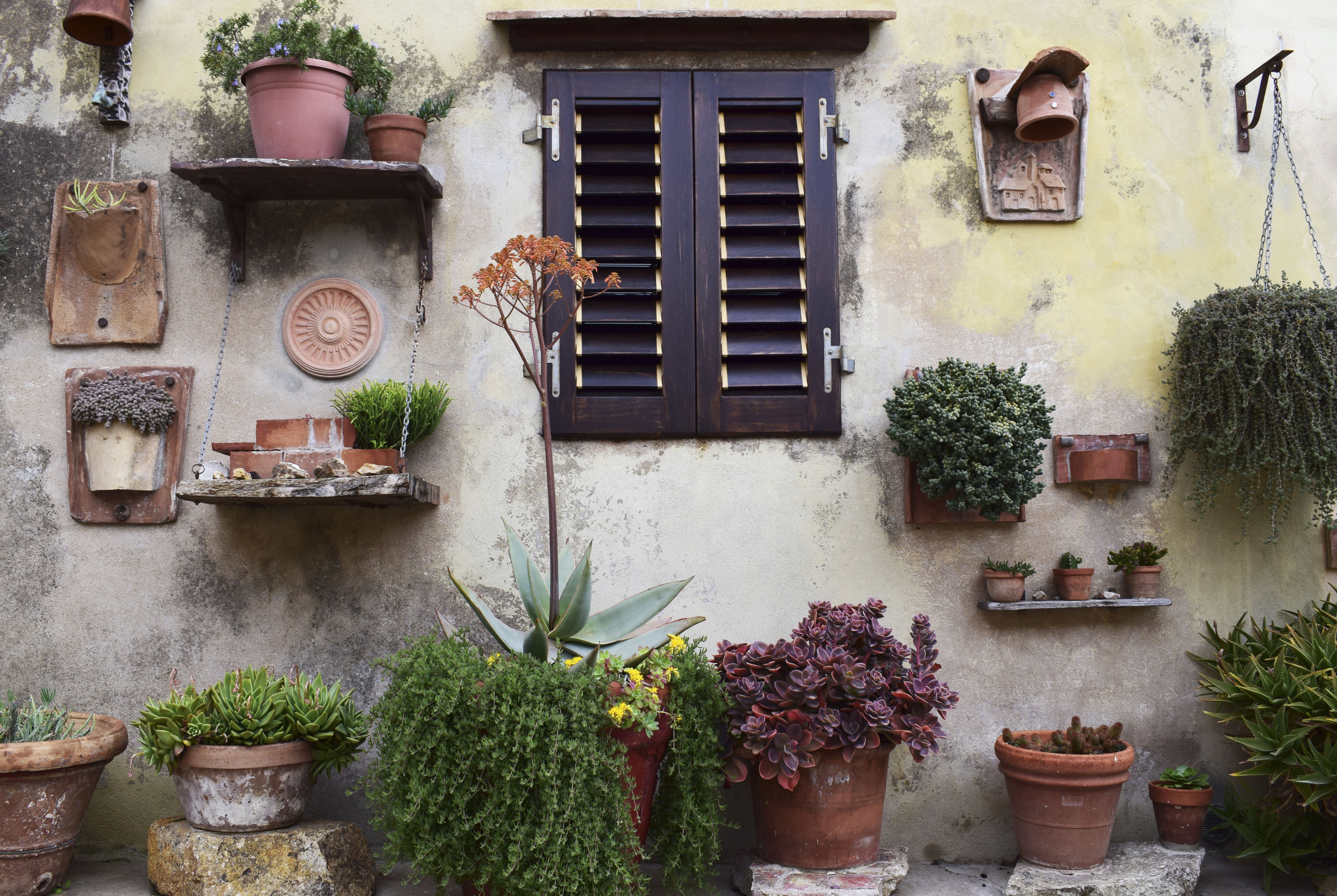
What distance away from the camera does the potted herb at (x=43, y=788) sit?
3057 mm

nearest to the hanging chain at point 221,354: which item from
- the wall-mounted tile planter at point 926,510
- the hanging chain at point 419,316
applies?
the hanging chain at point 419,316

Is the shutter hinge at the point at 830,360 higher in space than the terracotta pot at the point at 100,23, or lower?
lower

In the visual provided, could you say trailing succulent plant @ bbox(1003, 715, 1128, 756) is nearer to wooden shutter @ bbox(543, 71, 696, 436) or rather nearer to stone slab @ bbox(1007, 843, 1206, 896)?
stone slab @ bbox(1007, 843, 1206, 896)

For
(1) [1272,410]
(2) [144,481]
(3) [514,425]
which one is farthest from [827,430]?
(2) [144,481]

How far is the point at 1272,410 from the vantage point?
3508 millimetres

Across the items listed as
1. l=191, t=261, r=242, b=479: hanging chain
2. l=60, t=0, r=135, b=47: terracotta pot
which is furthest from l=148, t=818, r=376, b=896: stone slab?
l=60, t=0, r=135, b=47: terracotta pot

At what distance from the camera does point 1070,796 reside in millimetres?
3299

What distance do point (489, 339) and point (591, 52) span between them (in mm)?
1238

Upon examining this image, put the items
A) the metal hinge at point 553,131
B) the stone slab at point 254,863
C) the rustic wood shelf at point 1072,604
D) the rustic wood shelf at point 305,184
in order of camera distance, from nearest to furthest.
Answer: the stone slab at point 254,863 → the rustic wood shelf at point 305,184 → the rustic wood shelf at point 1072,604 → the metal hinge at point 553,131

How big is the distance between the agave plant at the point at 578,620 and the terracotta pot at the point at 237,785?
0.69m

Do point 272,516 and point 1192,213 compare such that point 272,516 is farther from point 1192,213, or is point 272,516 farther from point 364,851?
point 1192,213

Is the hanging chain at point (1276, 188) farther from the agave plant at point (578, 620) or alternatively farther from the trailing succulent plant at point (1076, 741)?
the agave plant at point (578, 620)

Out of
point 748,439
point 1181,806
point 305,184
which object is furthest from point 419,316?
point 1181,806

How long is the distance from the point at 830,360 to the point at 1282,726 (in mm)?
1996
